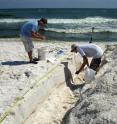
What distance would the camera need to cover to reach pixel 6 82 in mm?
8648

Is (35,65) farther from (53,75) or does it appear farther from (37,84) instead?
(37,84)

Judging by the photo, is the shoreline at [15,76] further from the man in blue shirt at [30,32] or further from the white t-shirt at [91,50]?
the white t-shirt at [91,50]

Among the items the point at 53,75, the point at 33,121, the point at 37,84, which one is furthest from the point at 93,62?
the point at 33,121

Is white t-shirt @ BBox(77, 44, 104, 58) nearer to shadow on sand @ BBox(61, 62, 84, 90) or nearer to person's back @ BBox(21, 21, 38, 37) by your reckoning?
shadow on sand @ BBox(61, 62, 84, 90)

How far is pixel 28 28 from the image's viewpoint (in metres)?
10.6

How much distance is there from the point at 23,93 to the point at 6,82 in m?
1.05

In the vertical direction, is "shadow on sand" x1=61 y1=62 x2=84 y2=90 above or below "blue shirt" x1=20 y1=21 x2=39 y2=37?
below

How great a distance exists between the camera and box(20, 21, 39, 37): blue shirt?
410 inches

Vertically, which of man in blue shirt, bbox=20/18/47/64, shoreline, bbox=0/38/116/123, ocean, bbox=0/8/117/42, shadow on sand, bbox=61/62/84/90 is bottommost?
ocean, bbox=0/8/117/42

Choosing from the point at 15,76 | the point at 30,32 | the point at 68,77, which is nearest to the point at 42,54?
the point at 30,32

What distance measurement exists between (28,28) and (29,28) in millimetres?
34

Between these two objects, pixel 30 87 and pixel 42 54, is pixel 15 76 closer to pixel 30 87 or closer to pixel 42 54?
pixel 30 87

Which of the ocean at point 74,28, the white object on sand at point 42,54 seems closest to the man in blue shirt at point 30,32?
the white object on sand at point 42,54

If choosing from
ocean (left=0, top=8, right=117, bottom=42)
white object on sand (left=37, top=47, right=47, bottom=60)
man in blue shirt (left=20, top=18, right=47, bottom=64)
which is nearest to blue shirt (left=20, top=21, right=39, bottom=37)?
man in blue shirt (left=20, top=18, right=47, bottom=64)
